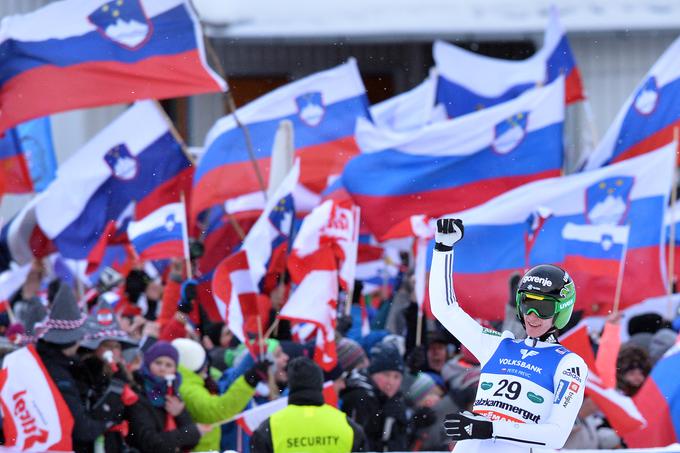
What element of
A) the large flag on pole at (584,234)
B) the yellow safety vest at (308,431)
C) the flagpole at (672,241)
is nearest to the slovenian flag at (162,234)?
the large flag on pole at (584,234)

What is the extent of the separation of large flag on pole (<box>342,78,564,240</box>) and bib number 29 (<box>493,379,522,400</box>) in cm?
622

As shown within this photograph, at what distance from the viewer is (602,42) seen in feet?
88.5

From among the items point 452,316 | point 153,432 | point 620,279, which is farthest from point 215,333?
point 452,316

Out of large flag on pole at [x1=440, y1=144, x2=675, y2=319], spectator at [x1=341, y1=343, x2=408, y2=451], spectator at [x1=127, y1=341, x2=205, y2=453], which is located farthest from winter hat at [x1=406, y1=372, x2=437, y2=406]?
spectator at [x1=127, y1=341, x2=205, y2=453]

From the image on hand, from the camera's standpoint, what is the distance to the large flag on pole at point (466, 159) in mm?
12633

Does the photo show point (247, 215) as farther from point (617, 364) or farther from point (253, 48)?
point (253, 48)

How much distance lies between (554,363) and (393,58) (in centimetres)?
2397

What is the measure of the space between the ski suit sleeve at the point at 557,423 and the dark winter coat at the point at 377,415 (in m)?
3.43

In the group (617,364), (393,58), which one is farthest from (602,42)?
(617,364)

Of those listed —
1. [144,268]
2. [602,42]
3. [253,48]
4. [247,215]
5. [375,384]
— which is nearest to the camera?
[375,384]

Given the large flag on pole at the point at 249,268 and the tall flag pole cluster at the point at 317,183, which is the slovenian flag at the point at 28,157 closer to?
the tall flag pole cluster at the point at 317,183

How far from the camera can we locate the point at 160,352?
894cm

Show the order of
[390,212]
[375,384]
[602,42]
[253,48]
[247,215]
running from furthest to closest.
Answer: [253,48]
[602,42]
[247,215]
[390,212]
[375,384]

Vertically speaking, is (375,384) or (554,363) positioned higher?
(554,363)
